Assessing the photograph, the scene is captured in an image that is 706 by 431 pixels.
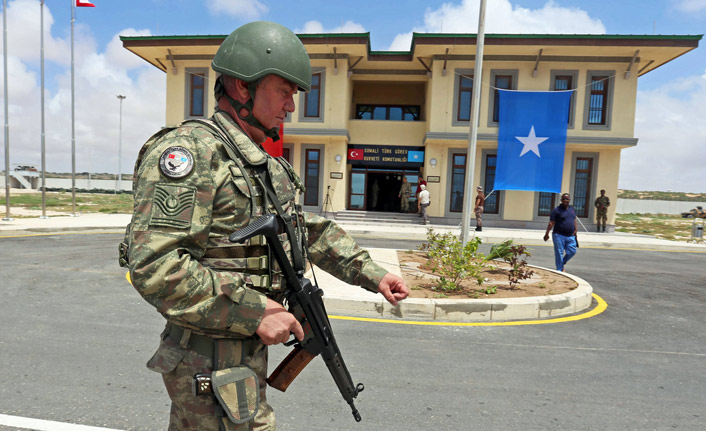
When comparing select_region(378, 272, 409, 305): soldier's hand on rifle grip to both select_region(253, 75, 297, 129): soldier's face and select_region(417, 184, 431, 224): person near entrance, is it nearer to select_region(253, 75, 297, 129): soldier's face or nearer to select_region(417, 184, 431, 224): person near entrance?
select_region(253, 75, 297, 129): soldier's face

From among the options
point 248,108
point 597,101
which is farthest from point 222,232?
point 597,101

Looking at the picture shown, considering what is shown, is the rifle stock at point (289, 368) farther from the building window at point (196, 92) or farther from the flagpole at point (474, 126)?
the building window at point (196, 92)

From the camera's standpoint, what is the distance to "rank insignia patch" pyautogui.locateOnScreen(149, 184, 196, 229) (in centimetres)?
126

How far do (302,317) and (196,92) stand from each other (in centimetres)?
2105

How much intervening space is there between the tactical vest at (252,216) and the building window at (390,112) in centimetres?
2140

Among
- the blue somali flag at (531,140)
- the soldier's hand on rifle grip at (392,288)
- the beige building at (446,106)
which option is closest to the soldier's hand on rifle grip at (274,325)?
the soldier's hand on rifle grip at (392,288)

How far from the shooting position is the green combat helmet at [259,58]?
1521 mm

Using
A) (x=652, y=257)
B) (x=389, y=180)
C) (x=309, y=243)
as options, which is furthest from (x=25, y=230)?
(x=652, y=257)

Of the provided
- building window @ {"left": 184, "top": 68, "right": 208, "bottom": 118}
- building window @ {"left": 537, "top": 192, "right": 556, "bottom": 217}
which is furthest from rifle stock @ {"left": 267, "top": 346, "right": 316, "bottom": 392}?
building window @ {"left": 184, "top": 68, "right": 208, "bottom": 118}

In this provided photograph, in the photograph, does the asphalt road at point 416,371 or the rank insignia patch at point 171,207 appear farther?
the asphalt road at point 416,371

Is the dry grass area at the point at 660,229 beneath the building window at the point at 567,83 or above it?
beneath

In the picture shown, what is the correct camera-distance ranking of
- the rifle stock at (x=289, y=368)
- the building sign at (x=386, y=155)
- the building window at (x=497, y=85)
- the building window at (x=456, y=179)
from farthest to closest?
the building sign at (x=386, y=155) → the building window at (x=456, y=179) → the building window at (x=497, y=85) → the rifle stock at (x=289, y=368)

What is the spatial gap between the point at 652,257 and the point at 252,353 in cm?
1335

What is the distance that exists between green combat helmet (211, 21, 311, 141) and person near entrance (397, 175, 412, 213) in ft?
61.0
